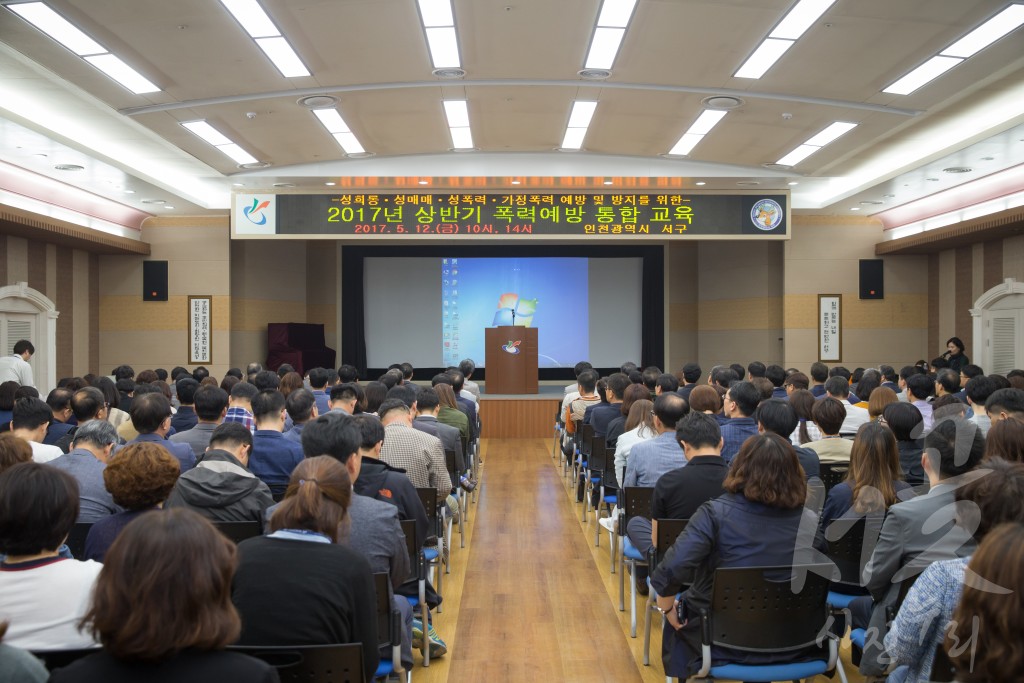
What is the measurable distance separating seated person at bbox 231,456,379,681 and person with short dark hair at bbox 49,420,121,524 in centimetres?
141

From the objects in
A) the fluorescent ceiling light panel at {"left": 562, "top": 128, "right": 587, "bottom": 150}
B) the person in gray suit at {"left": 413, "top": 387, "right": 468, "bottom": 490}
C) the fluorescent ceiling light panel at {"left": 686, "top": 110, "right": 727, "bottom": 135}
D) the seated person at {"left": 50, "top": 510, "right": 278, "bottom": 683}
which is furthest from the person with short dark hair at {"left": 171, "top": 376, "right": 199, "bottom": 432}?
the fluorescent ceiling light panel at {"left": 686, "top": 110, "right": 727, "bottom": 135}

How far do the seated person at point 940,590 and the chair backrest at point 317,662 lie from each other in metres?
1.32

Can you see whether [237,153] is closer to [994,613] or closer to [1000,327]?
[994,613]

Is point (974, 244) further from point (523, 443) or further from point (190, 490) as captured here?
point (190, 490)

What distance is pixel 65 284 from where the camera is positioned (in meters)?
11.2

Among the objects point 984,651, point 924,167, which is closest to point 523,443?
point 924,167

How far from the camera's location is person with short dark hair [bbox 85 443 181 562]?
102 inches

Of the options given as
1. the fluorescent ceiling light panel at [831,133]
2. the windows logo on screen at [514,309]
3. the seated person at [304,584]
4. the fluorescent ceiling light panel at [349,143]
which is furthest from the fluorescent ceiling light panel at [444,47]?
the windows logo on screen at [514,309]

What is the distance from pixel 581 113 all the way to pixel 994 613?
7298 mm

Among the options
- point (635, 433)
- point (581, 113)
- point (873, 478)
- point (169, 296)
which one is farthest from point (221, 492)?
point (169, 296)

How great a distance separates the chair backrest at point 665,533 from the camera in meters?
3.16

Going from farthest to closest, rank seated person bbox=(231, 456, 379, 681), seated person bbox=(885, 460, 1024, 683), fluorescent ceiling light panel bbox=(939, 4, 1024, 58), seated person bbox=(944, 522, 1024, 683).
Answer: fluorescent ceiling light panel bbox=(939, 4, 1024, 58) < seated person bbox=(231, 456, 379, 681) < seated person bbox=(885, 460, 1024, 683) < seated person bbox=(944, 522, 1024, 683)

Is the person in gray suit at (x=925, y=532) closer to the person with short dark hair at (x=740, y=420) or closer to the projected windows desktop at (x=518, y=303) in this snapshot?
the person with short dark hair at (x=740, y=420)

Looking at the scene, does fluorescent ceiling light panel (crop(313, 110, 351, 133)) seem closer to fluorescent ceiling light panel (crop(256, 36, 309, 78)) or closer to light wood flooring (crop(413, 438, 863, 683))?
fluorescent ceiling light panel (crop(256, 36, 309, 78))
